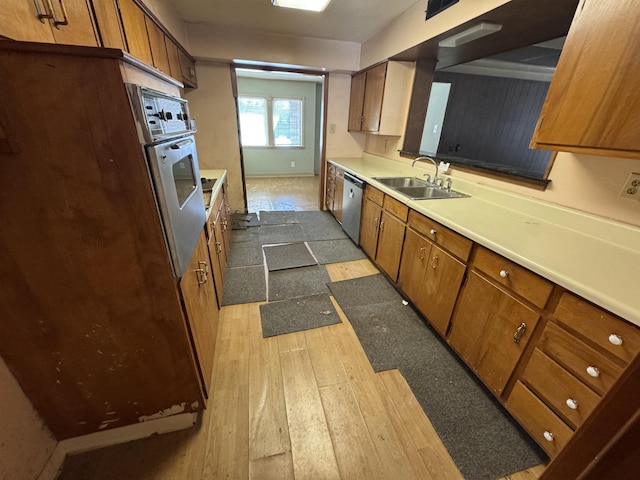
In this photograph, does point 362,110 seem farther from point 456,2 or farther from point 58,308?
point 58,308

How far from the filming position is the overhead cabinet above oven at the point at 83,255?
2.31 feet

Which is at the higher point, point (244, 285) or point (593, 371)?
point (593, 371)

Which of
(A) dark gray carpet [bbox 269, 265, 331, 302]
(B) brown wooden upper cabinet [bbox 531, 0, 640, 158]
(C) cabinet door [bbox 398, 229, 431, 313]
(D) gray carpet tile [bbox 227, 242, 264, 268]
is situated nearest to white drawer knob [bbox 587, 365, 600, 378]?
(B) brown wooden upper cabinet [bbox 531, 0, 640, 158]

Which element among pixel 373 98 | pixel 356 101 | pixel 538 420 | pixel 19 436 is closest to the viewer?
pixel 19 436

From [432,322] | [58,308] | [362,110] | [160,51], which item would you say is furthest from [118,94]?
[362,110]

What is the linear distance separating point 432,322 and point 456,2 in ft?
7.39

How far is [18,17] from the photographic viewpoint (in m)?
0.75

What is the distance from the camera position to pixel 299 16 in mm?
2602

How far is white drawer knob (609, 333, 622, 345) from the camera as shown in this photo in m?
0.86

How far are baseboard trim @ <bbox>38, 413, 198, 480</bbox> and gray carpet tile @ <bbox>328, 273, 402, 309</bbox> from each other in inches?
51.1

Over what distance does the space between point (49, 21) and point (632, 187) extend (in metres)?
2.51

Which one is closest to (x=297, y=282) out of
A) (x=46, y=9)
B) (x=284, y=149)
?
(x=46, y=9)

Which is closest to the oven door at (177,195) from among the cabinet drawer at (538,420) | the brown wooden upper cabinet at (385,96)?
the cabinet drawer at (538,420)

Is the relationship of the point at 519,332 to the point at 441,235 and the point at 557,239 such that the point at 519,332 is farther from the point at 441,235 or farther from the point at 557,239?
the point at 441,235
